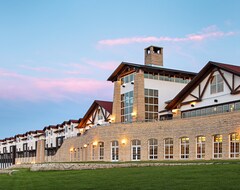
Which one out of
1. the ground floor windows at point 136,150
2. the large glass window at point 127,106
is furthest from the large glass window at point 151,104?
the ground floor windows at point 136,150

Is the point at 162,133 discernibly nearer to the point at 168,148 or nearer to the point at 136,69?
the point at 168,148

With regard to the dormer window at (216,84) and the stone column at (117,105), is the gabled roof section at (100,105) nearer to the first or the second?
the stone column at (117,105)

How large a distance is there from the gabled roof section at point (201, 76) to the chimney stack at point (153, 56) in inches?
397

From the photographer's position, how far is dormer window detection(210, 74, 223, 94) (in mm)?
42250

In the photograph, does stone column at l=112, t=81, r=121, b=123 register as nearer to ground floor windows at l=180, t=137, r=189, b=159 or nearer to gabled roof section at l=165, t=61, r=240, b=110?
gabled roof section at l=165, t=61, r=240, b=110

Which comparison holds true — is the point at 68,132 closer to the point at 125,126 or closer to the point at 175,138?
the point at 125,126

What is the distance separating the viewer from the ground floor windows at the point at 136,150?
46062 millimetres

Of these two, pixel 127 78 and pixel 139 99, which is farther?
pixel 127 78

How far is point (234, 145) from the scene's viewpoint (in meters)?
36.5

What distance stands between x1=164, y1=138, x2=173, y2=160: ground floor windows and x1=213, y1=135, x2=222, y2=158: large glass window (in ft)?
18.6

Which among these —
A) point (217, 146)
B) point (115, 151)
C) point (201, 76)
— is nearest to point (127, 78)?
point (115, 151)

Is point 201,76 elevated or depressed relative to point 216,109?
elevated

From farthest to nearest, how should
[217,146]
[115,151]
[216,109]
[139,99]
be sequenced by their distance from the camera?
[139,99] → [115,151] → [216,109] → [217,146]

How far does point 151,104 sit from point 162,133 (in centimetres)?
907
